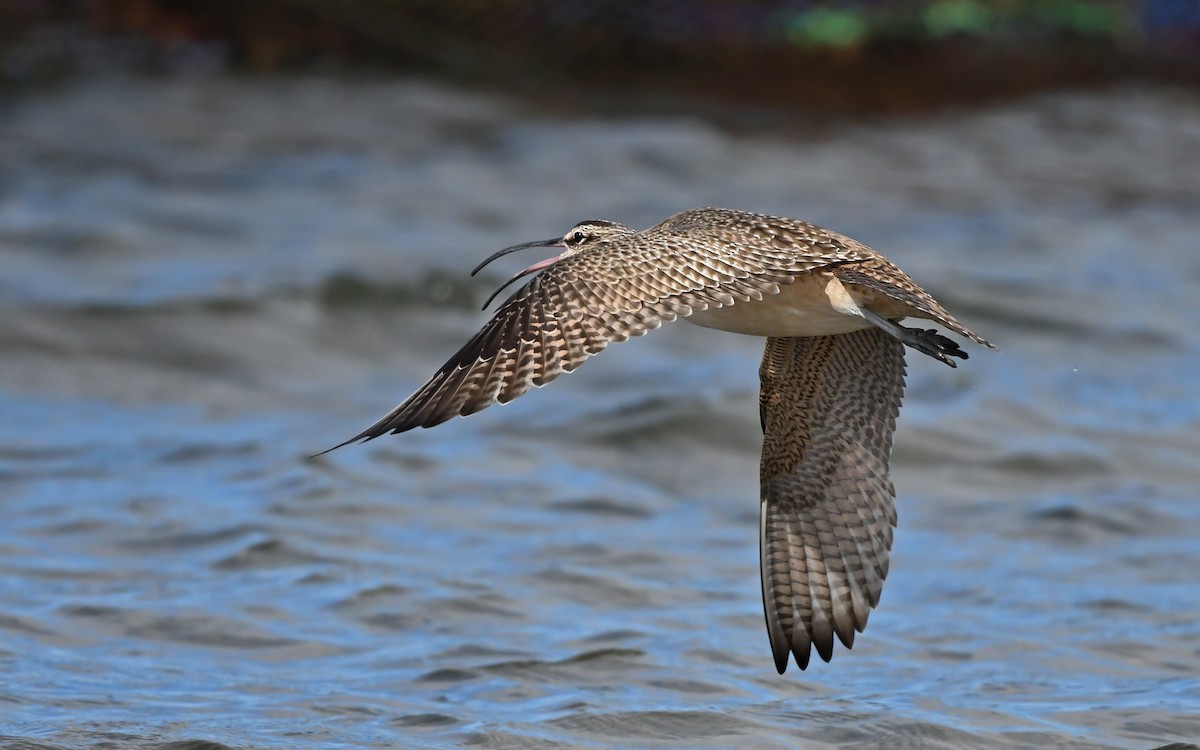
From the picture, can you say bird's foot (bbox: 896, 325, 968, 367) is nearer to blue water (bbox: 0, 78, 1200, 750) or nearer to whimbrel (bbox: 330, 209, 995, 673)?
whimbrel (bbox: 330, 209, 995, 673)

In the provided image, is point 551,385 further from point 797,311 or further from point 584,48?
point 797,311

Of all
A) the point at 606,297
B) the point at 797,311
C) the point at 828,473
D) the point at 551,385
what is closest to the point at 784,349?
the point at 828,473

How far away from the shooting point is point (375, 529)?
8.82 m

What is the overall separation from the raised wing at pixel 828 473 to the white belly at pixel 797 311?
0.49 m

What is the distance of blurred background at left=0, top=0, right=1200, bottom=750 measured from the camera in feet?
22.4

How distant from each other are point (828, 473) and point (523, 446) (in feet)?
14.5

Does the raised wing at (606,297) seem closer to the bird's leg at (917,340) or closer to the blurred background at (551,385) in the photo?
the bird's leg at (917,340)

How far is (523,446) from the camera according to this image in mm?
10359

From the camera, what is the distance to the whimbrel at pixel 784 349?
4.78 meters

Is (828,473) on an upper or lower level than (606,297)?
lower

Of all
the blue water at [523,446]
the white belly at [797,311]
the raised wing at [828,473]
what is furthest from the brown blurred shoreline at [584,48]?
the white belly at [797,311]

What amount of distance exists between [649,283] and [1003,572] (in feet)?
13.5

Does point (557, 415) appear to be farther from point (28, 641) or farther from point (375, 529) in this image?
point (28, 641)

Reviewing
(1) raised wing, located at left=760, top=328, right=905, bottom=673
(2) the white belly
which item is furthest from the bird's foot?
(1) raised wing, located at left=760, top=328, right=905, bottom=673
